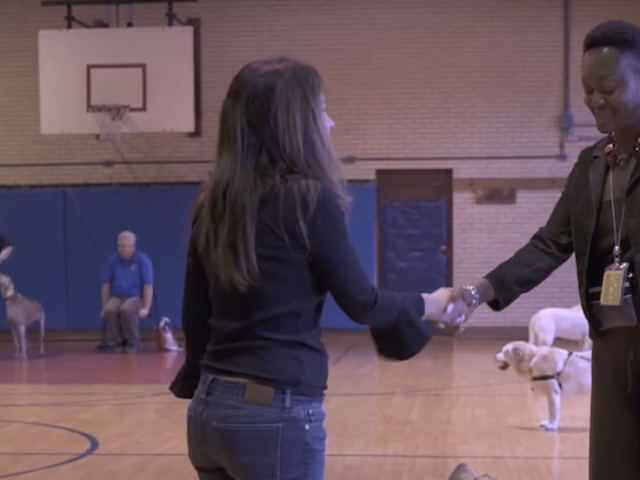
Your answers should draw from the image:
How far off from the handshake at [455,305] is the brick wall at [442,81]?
12.1 m

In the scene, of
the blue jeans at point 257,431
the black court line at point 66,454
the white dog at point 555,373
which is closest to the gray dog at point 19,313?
the black court line at point 66,454

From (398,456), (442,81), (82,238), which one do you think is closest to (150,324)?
(82,238)

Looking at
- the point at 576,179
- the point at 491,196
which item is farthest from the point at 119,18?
the point at 576,179

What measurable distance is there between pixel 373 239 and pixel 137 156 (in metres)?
3.94

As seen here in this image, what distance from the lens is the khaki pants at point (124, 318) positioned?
14.4 meters

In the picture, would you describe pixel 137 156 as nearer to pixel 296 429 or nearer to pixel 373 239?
pixel 373 239

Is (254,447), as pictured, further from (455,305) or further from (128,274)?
(128,274)

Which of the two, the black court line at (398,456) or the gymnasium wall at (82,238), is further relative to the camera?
the gymnasium wall at (82,238)

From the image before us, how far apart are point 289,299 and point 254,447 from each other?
36 cm

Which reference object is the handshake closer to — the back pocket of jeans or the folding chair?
the back pocket of jeans

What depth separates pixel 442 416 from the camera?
29.0ft

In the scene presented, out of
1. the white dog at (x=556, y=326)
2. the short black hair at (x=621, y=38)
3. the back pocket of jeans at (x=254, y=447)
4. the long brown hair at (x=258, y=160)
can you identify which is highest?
the short black hair at (x=621, y=38)

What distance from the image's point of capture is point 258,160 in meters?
2.50

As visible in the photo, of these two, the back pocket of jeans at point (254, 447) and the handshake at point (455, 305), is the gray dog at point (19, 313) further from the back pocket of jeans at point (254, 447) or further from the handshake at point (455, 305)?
the back pocket of jeans at point (254, 447)
